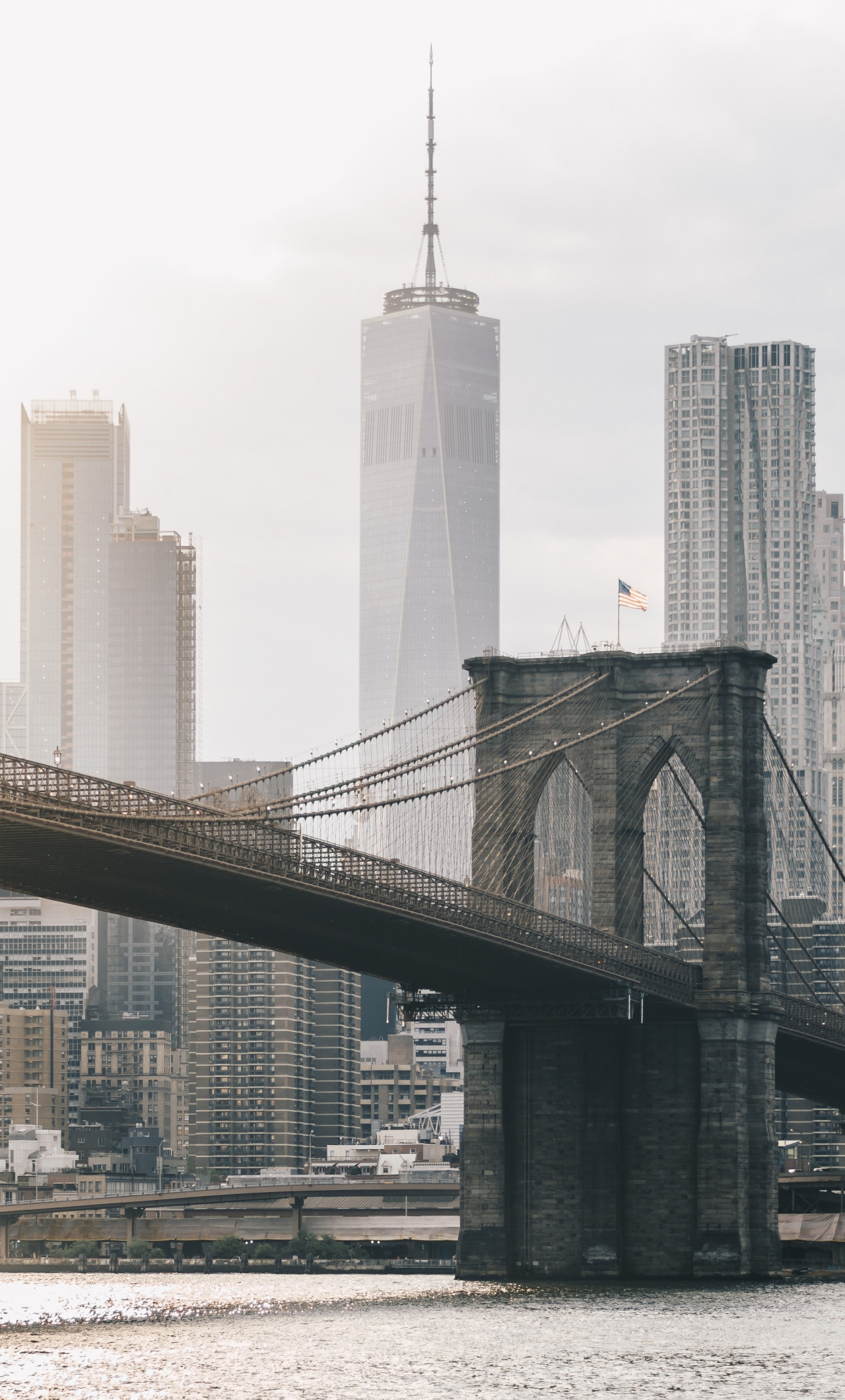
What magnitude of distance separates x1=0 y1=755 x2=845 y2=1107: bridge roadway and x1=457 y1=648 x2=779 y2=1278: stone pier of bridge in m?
1.54

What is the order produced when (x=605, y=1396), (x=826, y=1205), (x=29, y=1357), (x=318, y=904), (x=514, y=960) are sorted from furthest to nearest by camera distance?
(x=826, y=1205), (x=514, y=960), (x=318, y=904), (x=29, y=1357), (x=605, y=1396)

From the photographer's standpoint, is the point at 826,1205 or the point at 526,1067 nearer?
the point at 526,1067

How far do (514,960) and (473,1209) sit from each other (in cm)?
1175

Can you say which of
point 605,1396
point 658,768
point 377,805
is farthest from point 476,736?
point 605,1396

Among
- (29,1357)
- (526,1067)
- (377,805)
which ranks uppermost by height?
(377,805)

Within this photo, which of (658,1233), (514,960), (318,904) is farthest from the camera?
(658,1233)

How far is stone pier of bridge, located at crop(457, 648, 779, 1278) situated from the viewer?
94562mm

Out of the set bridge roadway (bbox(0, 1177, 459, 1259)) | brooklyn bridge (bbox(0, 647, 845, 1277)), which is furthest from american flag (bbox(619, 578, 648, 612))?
bridge roadway (bbox(0, 1177, 459, 1259))

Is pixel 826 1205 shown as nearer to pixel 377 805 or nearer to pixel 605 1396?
pixel 377 805

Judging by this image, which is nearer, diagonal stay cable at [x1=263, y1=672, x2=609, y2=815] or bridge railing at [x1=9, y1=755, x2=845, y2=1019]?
bridge railing at [x1=9, y1=755, x2=845, y2=1019]

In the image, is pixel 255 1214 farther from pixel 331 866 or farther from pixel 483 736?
pixel 331 866

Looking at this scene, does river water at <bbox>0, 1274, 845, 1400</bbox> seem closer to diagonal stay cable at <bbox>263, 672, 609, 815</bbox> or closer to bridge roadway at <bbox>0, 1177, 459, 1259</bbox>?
diagonal stay cable at <bbox>263, 672, 609, 815</bbox>

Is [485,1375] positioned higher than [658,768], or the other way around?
[658,768]

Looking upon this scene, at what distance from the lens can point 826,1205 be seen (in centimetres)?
12675
